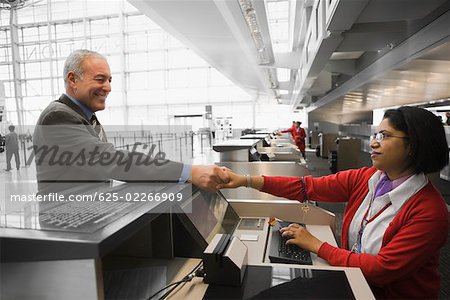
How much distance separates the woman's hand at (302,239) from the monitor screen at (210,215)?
0.37 meters

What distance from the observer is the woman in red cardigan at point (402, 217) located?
4.02 feet

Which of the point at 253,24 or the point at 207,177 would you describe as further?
the point at 253,24

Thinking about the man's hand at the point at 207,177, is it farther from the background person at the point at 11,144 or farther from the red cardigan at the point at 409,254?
the background person at the point at 11,144

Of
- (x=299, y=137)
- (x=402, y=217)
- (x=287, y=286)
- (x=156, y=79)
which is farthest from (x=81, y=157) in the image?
(x=156, y=79)

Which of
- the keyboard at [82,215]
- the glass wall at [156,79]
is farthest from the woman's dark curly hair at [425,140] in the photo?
the glass wall at [156,79]

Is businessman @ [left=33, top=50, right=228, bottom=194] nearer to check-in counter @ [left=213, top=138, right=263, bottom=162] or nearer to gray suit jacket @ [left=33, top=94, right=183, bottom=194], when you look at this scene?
gray suit jacket @ [left=33, top=94, right=183, bottom=194]

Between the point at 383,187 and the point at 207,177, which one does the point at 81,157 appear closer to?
the point at 207,177

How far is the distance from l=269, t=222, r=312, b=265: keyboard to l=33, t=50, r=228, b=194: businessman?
1.42 ft

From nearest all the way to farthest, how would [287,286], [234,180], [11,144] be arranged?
1. [287,286]
2. [234,180]
3. [11,144]

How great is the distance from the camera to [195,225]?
4.35 ft

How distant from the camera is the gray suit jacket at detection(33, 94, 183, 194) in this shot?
1.21 metres

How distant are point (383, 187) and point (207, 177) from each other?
853mm

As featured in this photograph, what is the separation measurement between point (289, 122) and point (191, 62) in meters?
8.37

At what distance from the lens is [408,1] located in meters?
1.89
